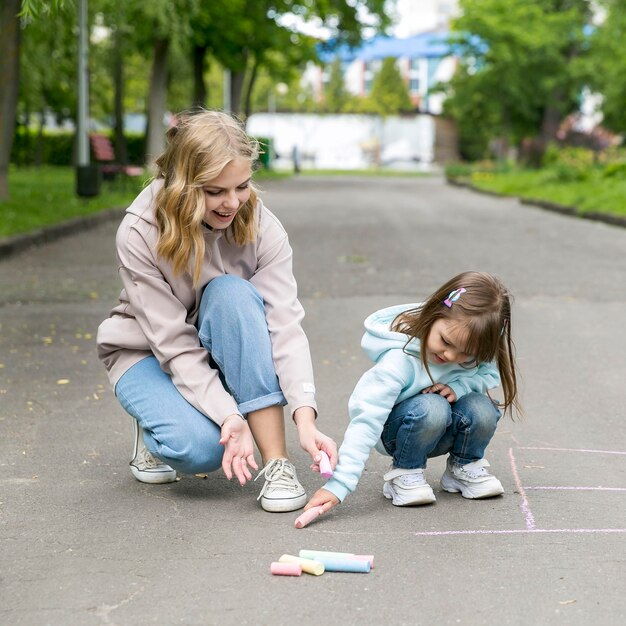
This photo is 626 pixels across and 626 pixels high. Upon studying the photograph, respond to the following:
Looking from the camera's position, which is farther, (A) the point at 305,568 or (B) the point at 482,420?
(B) the point at 482,420

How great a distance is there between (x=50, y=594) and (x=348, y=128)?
6662 centimetres

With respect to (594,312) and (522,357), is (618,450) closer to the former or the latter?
(522,357)

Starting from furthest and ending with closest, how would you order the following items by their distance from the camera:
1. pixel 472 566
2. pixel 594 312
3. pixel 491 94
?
pixel 491 94, pixel 594 312, pixel 472 566

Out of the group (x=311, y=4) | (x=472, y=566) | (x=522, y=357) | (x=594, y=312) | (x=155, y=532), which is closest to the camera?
(x=472, y=566)

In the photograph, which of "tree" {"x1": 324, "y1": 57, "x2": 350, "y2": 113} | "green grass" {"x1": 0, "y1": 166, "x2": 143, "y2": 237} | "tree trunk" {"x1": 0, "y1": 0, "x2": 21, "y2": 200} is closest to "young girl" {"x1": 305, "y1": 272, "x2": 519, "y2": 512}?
"green grass" {"x1": 0, "y1": 166, "x2": 143, "y2": 237}

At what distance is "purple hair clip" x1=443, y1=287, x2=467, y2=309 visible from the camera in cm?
340

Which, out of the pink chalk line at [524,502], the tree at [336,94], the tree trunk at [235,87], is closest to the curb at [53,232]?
the pink chalk line at [524,502]

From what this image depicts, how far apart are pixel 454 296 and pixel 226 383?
82 centimetres

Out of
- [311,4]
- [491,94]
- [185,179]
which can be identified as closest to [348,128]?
[491,94]

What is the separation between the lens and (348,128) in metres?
68.3

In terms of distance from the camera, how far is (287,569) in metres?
2.94

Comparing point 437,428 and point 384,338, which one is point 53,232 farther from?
point 437,428

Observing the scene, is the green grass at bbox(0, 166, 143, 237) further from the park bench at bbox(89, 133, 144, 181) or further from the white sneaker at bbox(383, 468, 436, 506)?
the white sneaker at bbox(383, 468, 436, 506)

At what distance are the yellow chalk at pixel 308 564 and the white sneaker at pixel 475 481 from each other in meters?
0.86
